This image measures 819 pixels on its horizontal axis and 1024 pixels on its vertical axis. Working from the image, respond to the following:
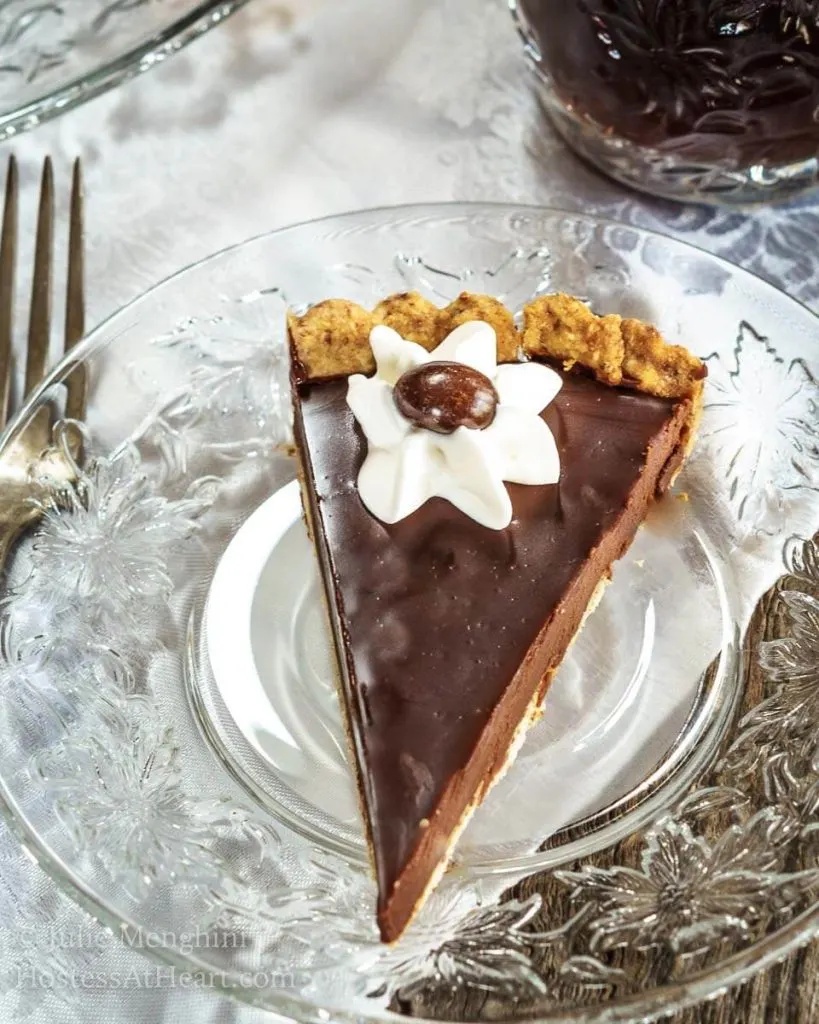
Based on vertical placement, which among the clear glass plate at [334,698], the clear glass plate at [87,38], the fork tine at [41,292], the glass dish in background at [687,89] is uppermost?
the clear glass plate at [87,38]

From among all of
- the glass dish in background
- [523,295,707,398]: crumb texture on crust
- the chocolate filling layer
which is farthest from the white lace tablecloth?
the chocolate filling layer

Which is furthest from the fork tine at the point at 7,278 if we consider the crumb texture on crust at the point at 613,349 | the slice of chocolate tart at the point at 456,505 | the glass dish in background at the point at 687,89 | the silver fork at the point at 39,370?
the glass dish in background at the point at 687,89

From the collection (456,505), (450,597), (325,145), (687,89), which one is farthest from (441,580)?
(325,145)

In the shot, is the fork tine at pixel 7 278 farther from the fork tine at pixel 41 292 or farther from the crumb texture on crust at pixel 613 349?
the crumb texture on crust at pixel 613 349

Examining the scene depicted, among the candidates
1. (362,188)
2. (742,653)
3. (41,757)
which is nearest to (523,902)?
(742,653)

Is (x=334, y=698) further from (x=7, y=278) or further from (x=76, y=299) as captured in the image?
(x=7, y=278)

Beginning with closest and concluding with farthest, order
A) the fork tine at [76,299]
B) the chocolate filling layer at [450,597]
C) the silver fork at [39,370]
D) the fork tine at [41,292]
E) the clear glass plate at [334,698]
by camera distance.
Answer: the clear glass plate at [334,698] < the chocolate filling layer at [450,597] < the silver fork at [39,370] < the fork tine at [76,299] < the fork tine at [41,292]

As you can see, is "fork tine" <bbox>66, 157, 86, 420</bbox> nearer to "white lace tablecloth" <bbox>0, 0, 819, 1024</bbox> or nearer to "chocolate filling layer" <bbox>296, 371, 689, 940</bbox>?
"white lace tablecloth" <bbox>0, 0, 819, 1024</bbox>
